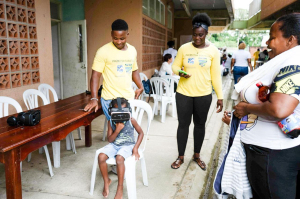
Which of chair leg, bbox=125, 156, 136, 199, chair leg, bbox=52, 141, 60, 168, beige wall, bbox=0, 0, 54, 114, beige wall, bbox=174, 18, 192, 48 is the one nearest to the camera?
chair leg, bbox=125, 156, 136, 199

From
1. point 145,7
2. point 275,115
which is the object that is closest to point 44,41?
point 145,7

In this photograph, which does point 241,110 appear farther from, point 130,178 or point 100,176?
point 100,176

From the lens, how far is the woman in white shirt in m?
1.23

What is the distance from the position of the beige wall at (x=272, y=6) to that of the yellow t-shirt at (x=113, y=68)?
16.3 ft

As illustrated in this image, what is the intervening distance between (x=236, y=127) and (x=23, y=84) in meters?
3.37

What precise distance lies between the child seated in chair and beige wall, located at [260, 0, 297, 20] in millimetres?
5294

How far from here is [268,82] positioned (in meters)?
1.37

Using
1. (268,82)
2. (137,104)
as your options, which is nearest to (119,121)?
(137,104)

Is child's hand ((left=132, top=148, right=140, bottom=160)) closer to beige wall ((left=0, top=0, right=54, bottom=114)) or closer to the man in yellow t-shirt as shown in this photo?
the man in yellow t-shirt

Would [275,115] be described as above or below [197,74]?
below

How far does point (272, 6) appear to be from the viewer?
7668mm

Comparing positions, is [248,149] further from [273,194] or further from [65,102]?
[65,102]

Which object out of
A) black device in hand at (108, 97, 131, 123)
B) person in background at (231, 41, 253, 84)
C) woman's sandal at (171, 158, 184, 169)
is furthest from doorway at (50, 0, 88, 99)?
person in background at (231, 41, 253, 84)

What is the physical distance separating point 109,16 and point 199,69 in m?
4.33
